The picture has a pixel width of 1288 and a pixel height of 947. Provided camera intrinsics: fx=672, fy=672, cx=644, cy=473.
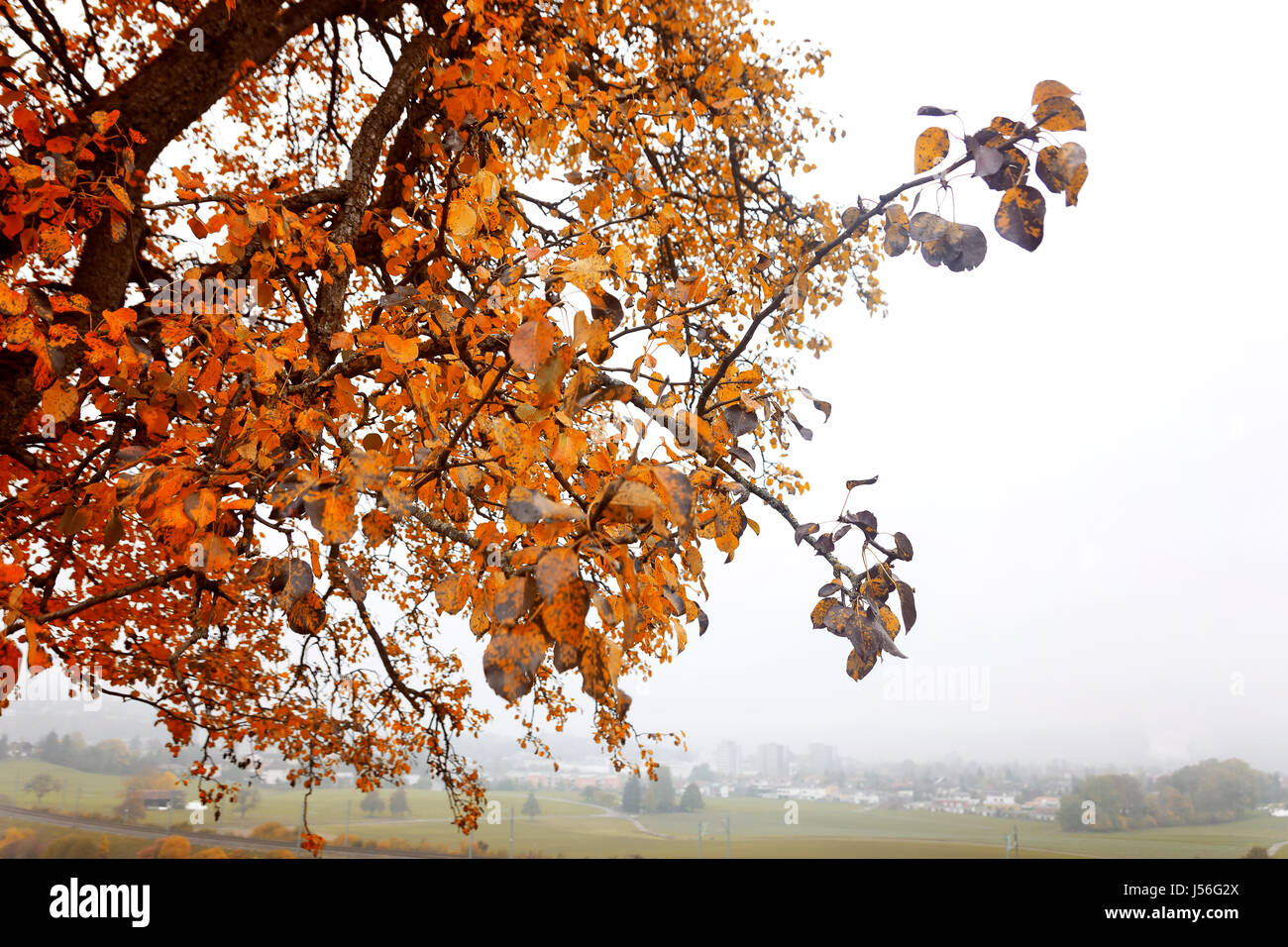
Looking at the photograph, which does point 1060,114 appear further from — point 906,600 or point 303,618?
point 303,618

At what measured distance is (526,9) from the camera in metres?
4.46

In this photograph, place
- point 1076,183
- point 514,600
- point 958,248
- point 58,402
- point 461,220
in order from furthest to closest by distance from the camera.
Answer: point 58,402 → point 461,220 → point 958,248 → point 1076,183 → point 514,600

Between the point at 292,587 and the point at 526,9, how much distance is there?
4491 mm

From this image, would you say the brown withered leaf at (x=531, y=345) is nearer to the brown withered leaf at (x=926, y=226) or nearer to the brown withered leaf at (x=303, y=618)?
the brown withered leaf at (x=926, y=226)

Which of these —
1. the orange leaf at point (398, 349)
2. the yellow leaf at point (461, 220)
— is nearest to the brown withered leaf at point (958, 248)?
the yellow leaf at point (461, 220)

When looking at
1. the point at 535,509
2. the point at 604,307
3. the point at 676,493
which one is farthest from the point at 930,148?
the point at 535,509

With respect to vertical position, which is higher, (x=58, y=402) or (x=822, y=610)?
(x=58, y=402)

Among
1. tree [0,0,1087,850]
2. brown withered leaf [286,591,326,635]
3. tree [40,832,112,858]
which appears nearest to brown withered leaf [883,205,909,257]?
tree [0,0,1087,850]

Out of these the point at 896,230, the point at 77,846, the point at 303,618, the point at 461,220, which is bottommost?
the point at 77,846

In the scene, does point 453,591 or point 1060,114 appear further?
point 453,591

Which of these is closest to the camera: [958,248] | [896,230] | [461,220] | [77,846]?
[958,248]
